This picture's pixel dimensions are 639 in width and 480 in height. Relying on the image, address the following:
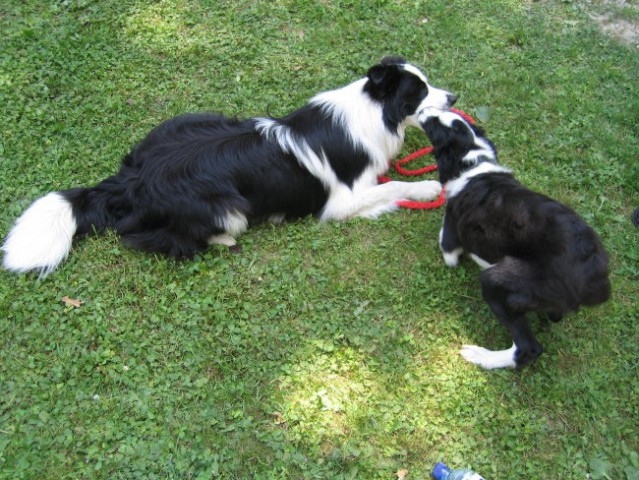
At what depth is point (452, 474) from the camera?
3.02m

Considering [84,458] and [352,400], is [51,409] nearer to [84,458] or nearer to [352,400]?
[84,458]

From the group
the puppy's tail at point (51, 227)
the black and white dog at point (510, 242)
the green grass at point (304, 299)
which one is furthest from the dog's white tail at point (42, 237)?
the black and white dog at point (510, 242)

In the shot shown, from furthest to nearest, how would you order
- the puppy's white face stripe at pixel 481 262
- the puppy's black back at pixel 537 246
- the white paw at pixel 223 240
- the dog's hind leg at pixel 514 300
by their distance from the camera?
the white paw at pixel 223 240
the puppy's white face stripe at pixel 481 262
the dog's hind leg at pixel 514 300
the puppy's black back at pixel 537 246

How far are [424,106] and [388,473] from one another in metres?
2.32

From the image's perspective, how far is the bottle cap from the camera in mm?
3045

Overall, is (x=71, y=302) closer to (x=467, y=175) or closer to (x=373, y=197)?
(x=373, y=197)

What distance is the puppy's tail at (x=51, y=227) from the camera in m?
3.76

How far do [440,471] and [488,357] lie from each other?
0.73 meters

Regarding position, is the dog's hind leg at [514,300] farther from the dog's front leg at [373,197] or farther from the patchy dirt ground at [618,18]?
the patchy dirt ground at [618,18]

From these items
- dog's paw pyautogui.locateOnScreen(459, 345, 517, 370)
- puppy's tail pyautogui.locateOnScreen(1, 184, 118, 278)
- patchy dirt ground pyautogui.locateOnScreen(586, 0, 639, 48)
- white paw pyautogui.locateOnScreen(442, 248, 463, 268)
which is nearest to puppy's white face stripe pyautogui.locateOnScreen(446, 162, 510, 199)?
white paw pyautogui.locateOnScreen(442, 248, 463, 268)

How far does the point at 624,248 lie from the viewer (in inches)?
156

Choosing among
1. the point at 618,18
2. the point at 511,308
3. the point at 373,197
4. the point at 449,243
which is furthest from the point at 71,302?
the point at 618,18

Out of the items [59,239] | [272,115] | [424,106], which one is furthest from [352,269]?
[59,239]

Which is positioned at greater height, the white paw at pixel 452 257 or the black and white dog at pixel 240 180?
the black and white dog at pixel 240 180
